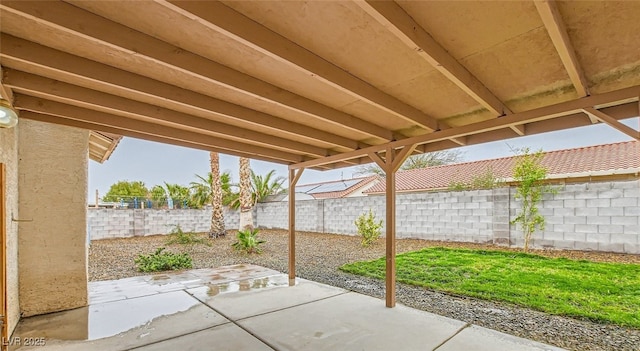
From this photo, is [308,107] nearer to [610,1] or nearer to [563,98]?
[610,1]

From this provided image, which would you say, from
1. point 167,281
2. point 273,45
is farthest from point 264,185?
point 273,45

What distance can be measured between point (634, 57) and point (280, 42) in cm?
251

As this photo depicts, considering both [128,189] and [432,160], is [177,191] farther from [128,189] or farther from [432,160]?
[432,160]

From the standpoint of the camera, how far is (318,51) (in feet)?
7.04

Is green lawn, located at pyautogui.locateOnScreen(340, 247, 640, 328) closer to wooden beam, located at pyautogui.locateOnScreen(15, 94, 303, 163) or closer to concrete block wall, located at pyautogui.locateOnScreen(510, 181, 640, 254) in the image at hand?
concrete block wall, located at pyautogui.locateOnScreen(510, 181, 640, 254)

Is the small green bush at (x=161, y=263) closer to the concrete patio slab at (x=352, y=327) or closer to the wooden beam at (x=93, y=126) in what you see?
the wooden beam at (x=93, y=126)

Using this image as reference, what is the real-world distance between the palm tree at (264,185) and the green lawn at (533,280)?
961 cm

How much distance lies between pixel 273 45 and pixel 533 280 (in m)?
5.57

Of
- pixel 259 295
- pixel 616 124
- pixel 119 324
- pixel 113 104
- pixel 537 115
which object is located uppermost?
pixel 113 104

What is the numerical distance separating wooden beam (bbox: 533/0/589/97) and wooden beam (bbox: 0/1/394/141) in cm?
194

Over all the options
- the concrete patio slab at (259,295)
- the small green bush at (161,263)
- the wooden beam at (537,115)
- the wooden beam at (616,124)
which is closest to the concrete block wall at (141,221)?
the small green bush at (161,263)

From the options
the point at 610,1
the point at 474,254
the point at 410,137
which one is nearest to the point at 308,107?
the point at 410,137

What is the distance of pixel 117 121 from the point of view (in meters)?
3.35

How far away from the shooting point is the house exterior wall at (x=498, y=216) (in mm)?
6145
